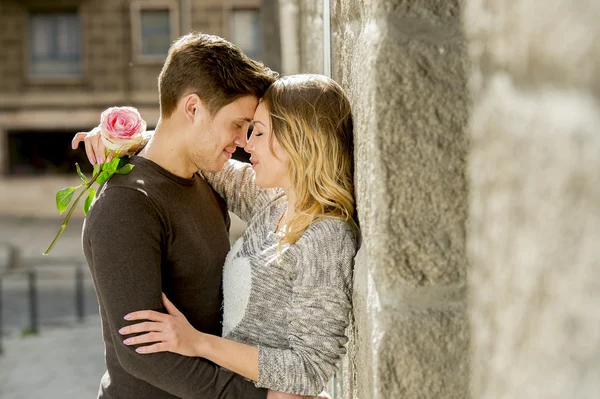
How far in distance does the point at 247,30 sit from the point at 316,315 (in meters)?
17.4

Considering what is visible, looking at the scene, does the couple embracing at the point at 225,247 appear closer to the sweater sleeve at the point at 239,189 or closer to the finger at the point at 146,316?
the finger at the point at 146,316

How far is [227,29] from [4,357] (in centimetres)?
1164

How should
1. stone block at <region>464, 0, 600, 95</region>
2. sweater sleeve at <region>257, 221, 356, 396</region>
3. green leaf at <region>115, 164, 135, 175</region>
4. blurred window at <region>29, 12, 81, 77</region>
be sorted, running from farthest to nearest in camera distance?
blurred window at <region>29, 12, 81, 77</region> < green leaf at <region>115, 164, 135, 175</region> < sweater sleeve at <region>257, 221, 356, 396</region> < stone block at <region>464, 0, 600, 95</region>

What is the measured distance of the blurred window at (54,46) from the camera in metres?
18.7

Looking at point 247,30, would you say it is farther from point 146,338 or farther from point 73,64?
point 146,338

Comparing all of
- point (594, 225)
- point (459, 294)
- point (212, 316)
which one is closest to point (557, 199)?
point (594, 225)

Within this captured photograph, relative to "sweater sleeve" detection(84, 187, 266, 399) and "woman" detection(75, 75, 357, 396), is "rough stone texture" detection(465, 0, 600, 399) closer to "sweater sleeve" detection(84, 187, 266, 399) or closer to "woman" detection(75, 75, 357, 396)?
"woman" detection(75, 75, 357, 396)

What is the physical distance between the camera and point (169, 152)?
6.67 ft

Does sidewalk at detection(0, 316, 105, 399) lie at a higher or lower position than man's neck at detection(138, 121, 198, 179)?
lower

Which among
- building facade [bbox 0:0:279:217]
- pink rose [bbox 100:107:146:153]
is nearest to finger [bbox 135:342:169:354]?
pink rose [bbox 100:107:146:153]

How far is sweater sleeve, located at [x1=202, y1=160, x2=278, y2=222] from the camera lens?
Result: 2.23m

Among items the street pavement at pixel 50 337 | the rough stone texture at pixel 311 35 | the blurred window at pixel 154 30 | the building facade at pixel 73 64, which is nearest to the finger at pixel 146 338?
the rough stone texture at pixel 311 35

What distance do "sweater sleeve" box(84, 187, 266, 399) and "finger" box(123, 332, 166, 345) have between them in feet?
0.11

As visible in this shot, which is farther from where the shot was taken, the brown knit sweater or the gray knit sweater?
the brown knit sweater
